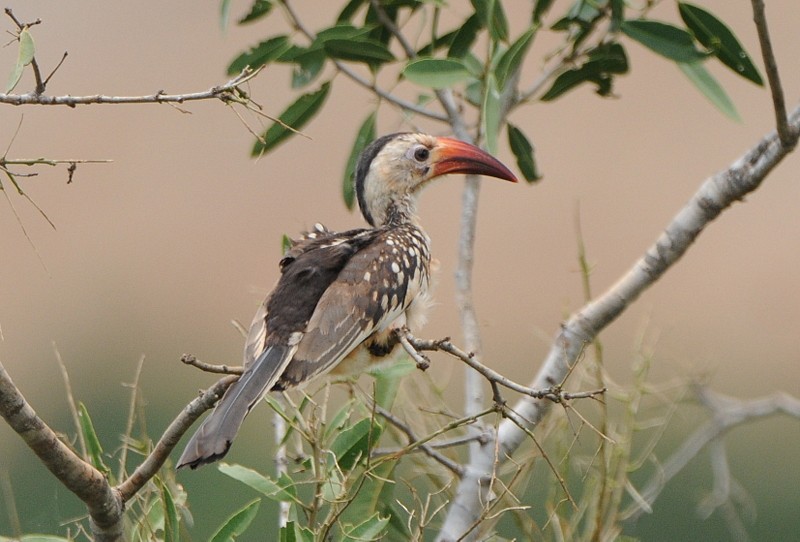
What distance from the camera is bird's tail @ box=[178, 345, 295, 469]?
5.00 ft

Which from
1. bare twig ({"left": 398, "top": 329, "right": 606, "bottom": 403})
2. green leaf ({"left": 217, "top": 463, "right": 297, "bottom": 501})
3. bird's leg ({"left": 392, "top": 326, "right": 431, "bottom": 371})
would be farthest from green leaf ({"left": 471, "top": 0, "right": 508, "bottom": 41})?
green leaf ({"left": 217, "top": 463, "right": 297, "bottom": 501})

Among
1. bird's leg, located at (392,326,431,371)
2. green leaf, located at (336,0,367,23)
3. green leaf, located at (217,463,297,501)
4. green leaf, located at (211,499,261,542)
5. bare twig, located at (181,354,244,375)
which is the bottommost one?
green leaf, located at (211,499,261,542)

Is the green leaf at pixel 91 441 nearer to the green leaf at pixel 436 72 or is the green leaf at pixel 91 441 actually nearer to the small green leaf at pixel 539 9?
the green leaf at pixel 436 72

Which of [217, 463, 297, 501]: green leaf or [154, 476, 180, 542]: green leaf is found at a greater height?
[217, 463, 297, 501]: green leaf

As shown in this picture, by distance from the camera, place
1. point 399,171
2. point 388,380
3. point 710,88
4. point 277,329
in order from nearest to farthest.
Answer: point 277,329 → point 388,380 → point 710,88 → point 399,171

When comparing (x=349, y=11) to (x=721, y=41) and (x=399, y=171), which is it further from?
(x=721, y=41)

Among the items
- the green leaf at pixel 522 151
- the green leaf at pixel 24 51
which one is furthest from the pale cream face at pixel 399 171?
the green leaf at pixel 24 51

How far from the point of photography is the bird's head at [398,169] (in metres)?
2.47

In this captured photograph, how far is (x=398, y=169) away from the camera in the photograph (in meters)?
2.48

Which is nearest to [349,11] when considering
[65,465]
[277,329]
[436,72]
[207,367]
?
[436,72]

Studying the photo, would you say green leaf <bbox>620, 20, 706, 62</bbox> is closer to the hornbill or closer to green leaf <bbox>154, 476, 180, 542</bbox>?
the hornbill

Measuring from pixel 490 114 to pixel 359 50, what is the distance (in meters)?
0.39

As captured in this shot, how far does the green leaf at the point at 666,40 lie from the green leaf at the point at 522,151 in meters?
0.34

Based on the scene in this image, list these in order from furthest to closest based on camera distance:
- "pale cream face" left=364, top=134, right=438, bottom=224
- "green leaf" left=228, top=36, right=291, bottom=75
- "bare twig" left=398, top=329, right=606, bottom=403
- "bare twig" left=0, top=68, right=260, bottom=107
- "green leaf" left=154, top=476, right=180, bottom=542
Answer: "pale cream face" left=364, top=134, right=438, bottom=224
"green leaf" left=228, top=36, right=291, bottom=75
"green leaf" left=154, top=476, right=180, bottom=542
"bare twig" left=398, top=329, right=606, bottom=403
"bare twig" left=0, top=68, right=260, bottom=107
